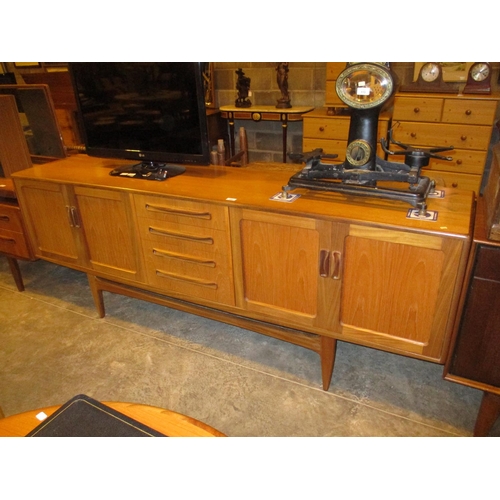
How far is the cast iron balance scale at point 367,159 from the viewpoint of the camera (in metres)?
1.27

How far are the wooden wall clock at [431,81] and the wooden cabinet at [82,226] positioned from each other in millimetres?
2483

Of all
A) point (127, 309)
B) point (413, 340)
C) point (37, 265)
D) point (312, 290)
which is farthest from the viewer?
point (37, 265)

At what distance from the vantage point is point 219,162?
6.81 ft

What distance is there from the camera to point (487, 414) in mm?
1405

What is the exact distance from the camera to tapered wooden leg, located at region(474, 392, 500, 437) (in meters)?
1.38

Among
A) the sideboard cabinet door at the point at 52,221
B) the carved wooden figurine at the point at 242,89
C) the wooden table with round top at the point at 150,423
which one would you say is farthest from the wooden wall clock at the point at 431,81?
the wooden table with round top at the point at 150,423

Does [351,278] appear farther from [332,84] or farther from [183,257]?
[332,84]

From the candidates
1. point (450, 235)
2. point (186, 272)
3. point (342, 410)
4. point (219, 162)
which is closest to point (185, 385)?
point (186, 272)

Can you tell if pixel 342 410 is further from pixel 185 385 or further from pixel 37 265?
pixel 37 265

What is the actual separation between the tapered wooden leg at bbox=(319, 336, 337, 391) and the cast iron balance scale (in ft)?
2.06

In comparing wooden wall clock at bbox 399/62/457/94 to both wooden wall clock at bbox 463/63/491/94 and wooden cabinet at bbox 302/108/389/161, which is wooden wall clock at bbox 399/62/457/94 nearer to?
wooden wall clock at bbox 463/63/491/94

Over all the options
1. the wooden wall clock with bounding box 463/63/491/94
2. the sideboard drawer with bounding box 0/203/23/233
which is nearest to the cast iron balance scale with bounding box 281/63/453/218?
the sideboard drawer with bounding box 0/203/23/233

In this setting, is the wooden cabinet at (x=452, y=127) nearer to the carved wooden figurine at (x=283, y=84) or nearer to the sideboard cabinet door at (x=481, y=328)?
the carved wooden figurine at (x=283, y=84)
